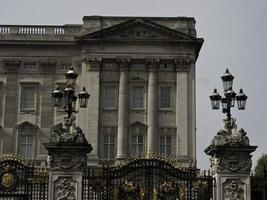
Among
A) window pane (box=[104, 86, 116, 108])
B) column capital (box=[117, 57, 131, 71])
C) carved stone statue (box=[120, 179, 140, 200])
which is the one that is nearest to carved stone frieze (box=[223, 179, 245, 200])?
carved stone statue (box=[120, 179, 140, 200])

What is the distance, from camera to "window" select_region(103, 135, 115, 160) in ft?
189

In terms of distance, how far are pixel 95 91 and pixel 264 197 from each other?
3707 cm

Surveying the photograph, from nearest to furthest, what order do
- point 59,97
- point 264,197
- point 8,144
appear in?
point 264,197 → point 59,97 → point 8,144

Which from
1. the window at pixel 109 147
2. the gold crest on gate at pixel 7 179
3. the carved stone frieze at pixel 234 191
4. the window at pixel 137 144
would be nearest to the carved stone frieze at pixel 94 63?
the window at pixel 109 147

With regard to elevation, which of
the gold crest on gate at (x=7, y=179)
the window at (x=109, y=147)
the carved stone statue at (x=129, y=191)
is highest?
the window at (x=109, y=147)

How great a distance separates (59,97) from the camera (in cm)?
2552

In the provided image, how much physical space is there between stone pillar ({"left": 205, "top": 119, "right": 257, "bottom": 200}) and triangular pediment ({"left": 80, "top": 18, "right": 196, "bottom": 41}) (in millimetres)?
36686

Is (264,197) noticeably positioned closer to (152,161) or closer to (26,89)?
(152,161)

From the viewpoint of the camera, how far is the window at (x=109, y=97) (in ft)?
194

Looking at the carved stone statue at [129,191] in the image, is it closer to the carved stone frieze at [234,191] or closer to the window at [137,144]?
the carved stone frieze at [234,191]

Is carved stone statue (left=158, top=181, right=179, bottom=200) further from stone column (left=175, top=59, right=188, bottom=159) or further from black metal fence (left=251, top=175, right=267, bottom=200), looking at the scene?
stone column (left=175, top=59, right=188, bottom=159)

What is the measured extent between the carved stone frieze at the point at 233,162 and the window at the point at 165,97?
1427 inches

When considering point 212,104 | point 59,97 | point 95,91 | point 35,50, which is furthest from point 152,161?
point 35,50

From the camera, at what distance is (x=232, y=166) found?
2278 cm
